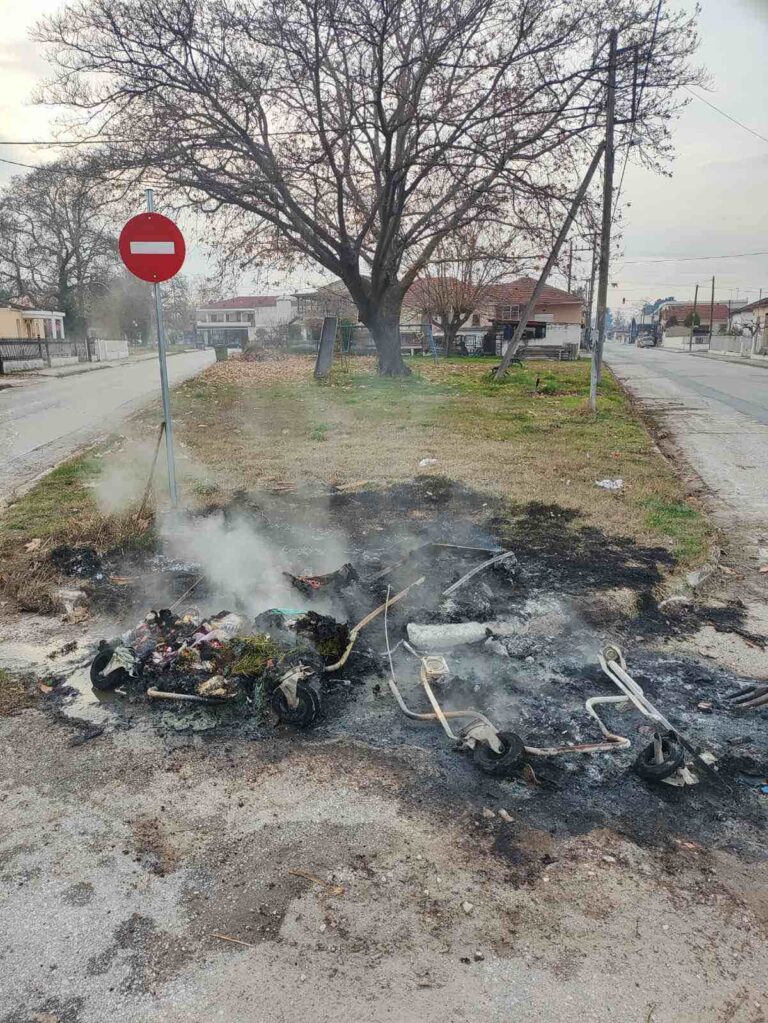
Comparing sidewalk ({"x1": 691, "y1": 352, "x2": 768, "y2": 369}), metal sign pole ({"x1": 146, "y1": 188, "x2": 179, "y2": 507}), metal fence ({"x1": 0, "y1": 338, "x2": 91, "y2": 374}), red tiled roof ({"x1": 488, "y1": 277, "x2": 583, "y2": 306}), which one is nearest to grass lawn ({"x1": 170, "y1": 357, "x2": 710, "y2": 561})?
metal sign pole ({"x1": 146, "y1": 188, "x2": 179, "y2": 507})

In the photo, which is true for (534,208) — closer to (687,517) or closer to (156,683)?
(687,517)

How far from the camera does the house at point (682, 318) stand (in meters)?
80.5

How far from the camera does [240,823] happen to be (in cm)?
263

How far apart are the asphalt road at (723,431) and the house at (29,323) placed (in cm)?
3443

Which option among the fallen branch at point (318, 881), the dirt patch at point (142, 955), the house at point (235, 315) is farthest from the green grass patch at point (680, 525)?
the house at point (235, 315)

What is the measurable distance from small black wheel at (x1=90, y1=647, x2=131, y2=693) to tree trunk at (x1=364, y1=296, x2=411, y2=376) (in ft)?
61.3

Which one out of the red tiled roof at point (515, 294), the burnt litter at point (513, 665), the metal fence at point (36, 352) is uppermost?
the red tiled roof at point (515, 294)

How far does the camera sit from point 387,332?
21.4m

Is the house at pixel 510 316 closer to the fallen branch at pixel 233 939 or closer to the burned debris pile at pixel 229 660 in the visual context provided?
the burned debris pile at pixel 229 660

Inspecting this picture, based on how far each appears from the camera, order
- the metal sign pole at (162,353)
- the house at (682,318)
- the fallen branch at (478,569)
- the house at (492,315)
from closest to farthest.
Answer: the fallen branch at (478,569) < the metal sign pole at (162,353) < the house at (492,315) < the house at (682,318)

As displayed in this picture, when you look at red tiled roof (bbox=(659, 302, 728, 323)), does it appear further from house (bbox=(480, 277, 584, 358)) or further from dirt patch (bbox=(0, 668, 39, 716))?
dirt patch (bbox=(0, 668, 39, 716))

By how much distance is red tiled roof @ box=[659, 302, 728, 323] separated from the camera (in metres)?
99.9

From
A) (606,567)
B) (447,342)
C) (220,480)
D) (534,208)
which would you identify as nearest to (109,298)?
(447,342)

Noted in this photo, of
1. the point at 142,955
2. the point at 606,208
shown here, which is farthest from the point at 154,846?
the point at 606,208
